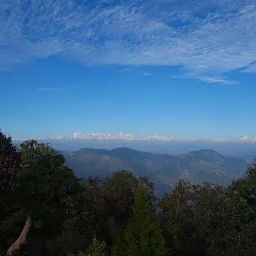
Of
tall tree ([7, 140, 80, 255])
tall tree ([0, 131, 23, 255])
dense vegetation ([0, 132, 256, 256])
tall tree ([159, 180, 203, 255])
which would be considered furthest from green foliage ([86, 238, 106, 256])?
tall tree ([159, 180, 203, 255])

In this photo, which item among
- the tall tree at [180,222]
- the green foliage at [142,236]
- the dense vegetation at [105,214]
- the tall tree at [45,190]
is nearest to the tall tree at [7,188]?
the dense vegetation at [105,214]

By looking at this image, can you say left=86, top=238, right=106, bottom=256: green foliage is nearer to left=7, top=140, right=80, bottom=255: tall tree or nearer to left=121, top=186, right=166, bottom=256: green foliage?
left=121, top=186, right=166, bottom=256: green foliage

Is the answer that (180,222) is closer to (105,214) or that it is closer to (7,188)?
(105,214)

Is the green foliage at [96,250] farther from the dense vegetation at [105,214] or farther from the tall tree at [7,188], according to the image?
the tall tree at [7,188]

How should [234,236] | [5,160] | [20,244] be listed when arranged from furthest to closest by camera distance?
[234,236] → [20,244] → [5,160]

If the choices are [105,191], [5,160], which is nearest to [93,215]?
[105,191]

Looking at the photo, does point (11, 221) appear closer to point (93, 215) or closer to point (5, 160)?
point (5, 160)
